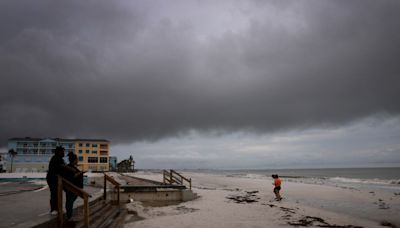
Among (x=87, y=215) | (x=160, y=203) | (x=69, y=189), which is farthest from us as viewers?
(x=160, y=203)

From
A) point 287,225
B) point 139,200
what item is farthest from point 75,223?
point 139,200

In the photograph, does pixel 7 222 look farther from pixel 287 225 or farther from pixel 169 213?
pixel 287 225

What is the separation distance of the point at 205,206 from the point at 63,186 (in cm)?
914

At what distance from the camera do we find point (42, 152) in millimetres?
84250

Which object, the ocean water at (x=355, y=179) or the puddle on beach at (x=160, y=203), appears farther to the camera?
the ocean water at (x=355, y=179)

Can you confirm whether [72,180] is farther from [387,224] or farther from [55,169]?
[387,224]

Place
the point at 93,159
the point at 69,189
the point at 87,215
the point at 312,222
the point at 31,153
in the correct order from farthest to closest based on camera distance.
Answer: the point at 93,159, the point at 31,153, the point at 312,222, the point at 87,215, the point at 69,189

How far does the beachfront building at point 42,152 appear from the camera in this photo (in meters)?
80.6

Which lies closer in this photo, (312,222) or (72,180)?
(72,180)

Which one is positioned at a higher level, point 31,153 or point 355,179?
point 31,153

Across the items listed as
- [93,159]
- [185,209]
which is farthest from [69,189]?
[93,159]

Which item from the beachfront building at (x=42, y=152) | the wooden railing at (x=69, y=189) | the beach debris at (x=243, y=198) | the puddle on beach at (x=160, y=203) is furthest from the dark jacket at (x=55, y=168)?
the beachfront building at (x=42, y=152)

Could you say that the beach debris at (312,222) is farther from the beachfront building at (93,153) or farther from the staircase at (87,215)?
the beachfront building at (93,153)

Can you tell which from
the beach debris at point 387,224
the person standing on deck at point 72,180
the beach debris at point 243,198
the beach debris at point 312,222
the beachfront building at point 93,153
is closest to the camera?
the person standing on deck at point 72,180
